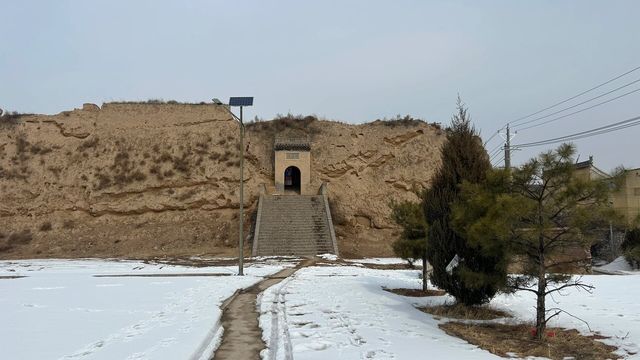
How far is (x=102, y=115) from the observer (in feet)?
133

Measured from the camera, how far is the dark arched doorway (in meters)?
42.8

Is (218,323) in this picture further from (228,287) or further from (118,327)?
(228,287)

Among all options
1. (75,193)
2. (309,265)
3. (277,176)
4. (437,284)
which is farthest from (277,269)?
(75,193)

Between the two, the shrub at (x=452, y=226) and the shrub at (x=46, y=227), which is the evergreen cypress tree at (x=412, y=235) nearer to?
the shrub at (x=452, y=226)

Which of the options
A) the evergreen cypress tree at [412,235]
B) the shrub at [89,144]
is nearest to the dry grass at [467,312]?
the evergreen cypress tree at [412,235]

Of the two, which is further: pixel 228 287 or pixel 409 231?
pixel 409 231

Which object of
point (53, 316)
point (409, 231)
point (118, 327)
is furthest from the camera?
point (409, 231)

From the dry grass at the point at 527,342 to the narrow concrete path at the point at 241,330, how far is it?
3333 millimetres

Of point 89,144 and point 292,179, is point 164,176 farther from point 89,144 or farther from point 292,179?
point 292,179

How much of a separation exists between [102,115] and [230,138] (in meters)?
10.9

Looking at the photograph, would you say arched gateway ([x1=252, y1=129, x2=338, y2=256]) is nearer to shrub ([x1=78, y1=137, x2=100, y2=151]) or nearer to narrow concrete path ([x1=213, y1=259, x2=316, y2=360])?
shrub ([x1=78, y1=137, x2=100, y2=151])

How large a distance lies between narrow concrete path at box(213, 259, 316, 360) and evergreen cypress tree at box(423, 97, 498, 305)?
14.0 ft

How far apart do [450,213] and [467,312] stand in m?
2.11

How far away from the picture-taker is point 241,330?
8.38 m
